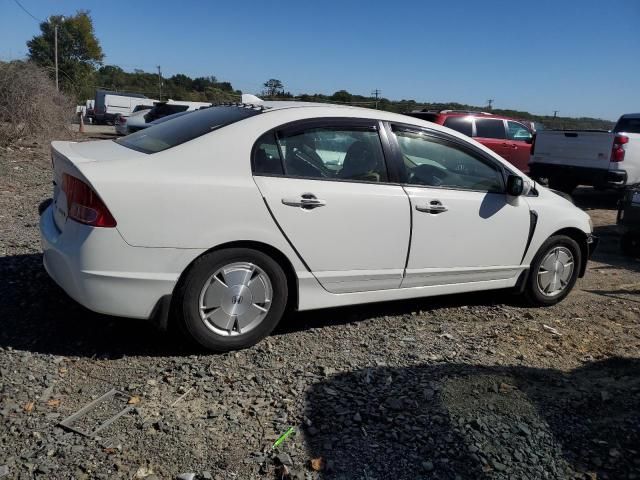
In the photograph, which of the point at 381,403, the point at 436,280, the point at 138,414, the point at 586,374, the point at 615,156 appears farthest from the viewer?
the point at 615,156

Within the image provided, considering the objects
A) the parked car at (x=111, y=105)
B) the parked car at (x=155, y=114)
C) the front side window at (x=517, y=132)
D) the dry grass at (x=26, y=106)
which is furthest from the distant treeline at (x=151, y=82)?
the front side window at (x=517, y=132)

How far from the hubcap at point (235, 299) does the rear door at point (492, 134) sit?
1045 cm

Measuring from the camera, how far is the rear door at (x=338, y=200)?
3.74 meters

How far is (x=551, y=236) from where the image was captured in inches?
198

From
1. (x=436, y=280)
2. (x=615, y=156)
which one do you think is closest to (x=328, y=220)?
(x=436, y=280)

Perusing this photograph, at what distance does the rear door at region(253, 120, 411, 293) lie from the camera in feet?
12.3

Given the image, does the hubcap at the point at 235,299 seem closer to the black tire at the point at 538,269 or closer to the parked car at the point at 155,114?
the black tire at the point at 538,269

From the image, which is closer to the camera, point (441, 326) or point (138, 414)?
point (138, 414)

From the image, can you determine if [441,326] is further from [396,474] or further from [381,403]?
[396,474]

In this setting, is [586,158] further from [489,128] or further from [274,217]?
[274,217]

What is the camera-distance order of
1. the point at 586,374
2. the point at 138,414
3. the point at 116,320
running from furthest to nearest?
the point at 116,320, the point at 586,374, the point at 138,414

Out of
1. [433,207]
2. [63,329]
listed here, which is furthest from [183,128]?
[433,207]

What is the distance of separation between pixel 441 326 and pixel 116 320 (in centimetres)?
241

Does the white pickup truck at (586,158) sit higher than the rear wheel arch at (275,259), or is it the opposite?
the white pickup truck at (586,158)
